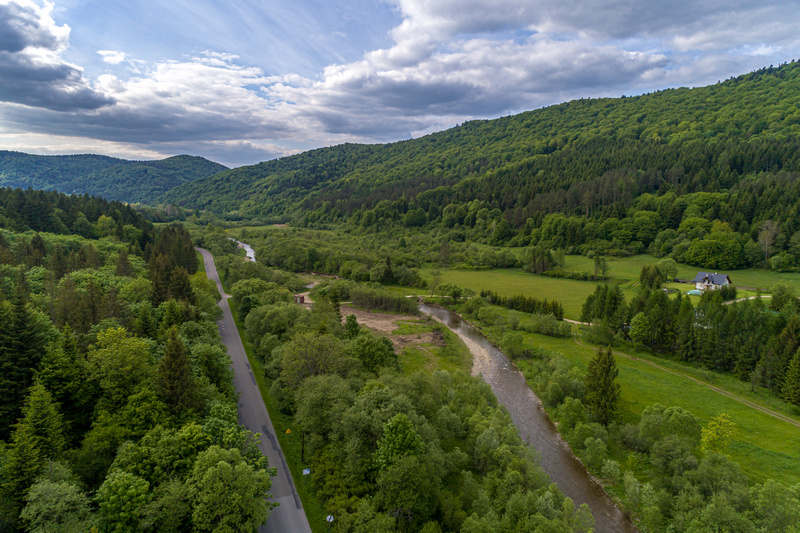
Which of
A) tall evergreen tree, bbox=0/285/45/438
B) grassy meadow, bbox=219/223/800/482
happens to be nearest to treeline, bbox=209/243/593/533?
grassy meadow, bbox=219/223/800/482

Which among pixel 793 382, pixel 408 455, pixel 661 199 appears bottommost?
pixel 408 455

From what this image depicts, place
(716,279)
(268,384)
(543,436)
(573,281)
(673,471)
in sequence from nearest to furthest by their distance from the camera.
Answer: (673,471)
(543,436)
(268,384)
(716,279)
(573,281)

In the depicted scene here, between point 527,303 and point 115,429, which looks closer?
point 115,429

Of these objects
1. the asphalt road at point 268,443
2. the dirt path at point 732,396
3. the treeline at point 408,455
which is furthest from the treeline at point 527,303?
the asphalt road at point 268,443

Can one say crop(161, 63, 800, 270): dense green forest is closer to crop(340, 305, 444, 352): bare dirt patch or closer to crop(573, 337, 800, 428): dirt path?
crop(573, 337, 800, 428): dirt path

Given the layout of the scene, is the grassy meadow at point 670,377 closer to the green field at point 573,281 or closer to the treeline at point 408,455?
Answer: the green field at point 573,281

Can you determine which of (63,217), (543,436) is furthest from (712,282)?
(63,217)

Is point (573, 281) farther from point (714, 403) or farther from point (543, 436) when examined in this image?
point (543, 436)
